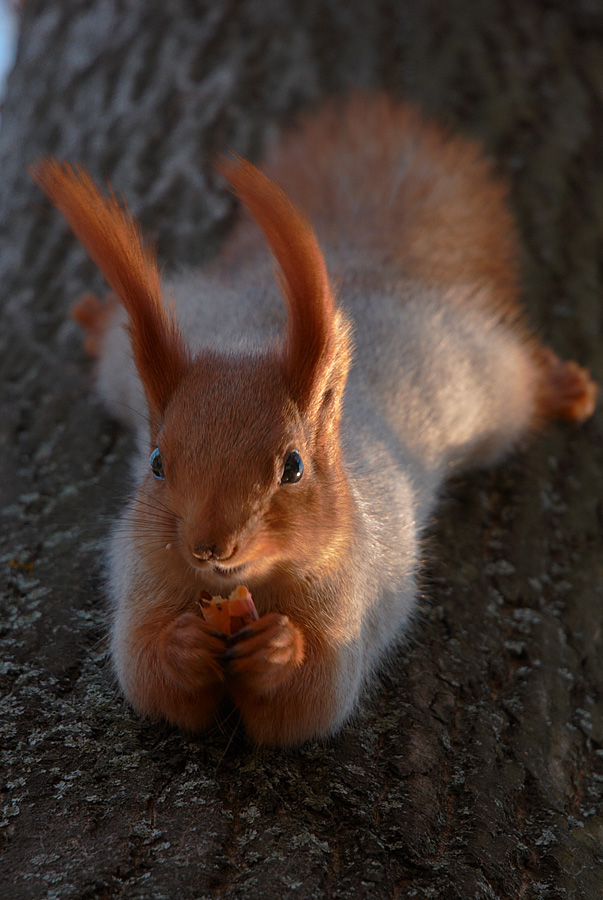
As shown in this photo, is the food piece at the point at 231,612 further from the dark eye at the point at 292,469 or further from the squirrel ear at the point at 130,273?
the squirrel ear at the point at 130,273

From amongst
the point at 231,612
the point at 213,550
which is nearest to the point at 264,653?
the point at 231,612

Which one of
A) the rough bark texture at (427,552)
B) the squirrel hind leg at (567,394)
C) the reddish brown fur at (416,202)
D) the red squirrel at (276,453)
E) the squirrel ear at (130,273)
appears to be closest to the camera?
the rough bark texture at (427,552)

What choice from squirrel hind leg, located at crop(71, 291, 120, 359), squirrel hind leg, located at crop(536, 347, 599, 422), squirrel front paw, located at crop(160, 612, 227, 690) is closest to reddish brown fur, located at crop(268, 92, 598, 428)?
squirrel hind leg, located at crop(536, 347, 599, 422)

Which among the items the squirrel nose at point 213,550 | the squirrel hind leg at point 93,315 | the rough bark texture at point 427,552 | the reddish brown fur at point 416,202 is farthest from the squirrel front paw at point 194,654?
the reddish brown fur at point 416,202

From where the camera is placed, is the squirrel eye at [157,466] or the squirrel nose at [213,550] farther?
the squirrel eye at [157,466]

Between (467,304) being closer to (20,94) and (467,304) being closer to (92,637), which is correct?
(92,637)

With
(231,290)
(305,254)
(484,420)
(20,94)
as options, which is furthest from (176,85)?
(305,254)

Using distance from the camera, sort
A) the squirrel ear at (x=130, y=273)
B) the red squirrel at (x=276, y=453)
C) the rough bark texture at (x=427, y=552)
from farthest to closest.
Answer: the squirrel ear at (x=130, y=273)
the red squirrel at (x=276, y=453)
the rough bark texture at (x=427, y=552)

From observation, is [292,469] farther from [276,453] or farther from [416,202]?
[416,202]

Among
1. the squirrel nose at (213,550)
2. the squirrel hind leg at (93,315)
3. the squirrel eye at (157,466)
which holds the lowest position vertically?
the squirrel hind leg at (93,315)
